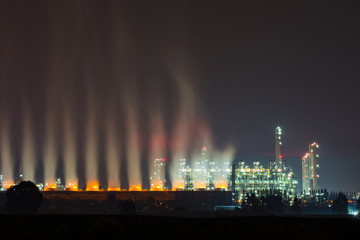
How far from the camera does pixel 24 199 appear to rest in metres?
88.3

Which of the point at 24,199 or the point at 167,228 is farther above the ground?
the point at 167,228

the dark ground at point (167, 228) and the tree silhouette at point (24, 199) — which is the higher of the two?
the dark ground at point (167, 228)

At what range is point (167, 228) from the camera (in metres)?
35.1

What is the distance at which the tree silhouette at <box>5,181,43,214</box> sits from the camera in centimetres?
8662

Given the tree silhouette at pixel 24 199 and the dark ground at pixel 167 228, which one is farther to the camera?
the tree silhouette at pixel 24 199

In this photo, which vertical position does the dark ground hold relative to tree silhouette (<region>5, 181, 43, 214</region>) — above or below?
above

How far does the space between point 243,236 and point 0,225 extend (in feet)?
52.8

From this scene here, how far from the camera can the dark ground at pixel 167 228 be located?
32469 millimetres

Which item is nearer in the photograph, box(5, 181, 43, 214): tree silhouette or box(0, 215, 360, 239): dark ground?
box(0, 215, 360, 239): dark ground

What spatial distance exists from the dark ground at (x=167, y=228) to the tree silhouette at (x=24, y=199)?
51585 millimetres

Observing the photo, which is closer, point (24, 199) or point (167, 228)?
point (167, 228)

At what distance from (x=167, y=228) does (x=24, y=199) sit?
59714 mm

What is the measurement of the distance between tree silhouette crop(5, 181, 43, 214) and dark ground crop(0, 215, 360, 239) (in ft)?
169

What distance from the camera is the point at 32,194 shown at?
90312mm
